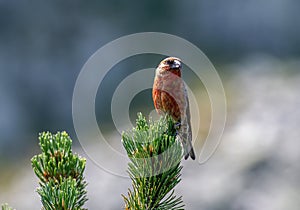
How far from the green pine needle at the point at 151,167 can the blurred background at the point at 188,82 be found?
43.0ft

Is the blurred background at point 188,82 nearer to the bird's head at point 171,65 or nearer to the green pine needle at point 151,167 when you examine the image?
the bird's head at point 171,65

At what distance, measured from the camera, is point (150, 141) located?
253cm

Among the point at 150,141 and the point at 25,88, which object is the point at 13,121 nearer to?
the point at 25,88

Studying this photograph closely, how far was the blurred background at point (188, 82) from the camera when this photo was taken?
16.4 metres

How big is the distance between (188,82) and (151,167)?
1976 centimetres

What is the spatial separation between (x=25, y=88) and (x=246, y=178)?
11.1m

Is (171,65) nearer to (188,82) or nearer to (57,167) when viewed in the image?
(57,167)

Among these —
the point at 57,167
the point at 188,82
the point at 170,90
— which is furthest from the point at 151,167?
the point at 188,82

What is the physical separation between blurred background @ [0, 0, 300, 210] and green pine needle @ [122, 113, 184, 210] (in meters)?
13.1

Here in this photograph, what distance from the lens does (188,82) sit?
2219 centimetres

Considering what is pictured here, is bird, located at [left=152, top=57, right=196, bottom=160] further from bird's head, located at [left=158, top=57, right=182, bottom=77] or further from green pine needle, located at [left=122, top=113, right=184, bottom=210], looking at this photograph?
green pine needle, located at [left=122, top=113, right=184, bottom=210]

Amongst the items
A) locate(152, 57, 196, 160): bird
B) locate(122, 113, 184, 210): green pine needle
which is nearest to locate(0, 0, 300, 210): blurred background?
locate(152, 57, 196, 160): bird

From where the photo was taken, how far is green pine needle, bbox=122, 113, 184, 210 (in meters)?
2.48

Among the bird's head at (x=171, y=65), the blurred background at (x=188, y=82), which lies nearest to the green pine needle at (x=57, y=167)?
the bird's head at (x=171, y=65)
